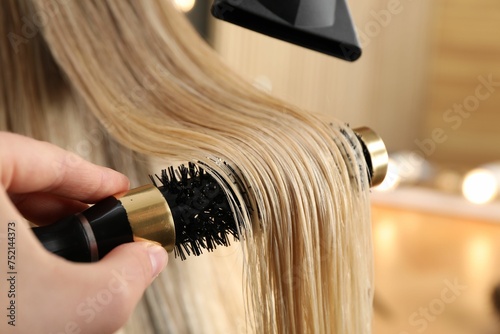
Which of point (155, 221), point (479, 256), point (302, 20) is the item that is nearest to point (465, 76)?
point (479, 256)

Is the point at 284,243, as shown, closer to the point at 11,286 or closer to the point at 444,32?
the point at 11,286

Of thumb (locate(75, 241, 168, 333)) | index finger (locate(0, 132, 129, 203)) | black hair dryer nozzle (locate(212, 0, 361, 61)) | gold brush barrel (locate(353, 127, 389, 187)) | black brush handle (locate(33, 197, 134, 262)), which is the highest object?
black hair dryer nozzle (locate(212, 0, 361, 61))

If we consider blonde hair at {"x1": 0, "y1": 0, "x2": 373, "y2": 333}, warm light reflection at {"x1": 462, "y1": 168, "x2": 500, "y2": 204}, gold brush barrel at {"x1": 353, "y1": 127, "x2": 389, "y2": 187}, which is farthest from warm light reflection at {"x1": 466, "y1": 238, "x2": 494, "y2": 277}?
gold brush barrel at {"x1": 353, "y1": 127, "x2": 389, "y2": 187}

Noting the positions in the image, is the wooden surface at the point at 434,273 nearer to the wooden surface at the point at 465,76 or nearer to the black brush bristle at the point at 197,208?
the black brush bristle at the point at 197,208

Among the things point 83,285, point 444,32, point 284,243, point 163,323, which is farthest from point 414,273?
point 444,32

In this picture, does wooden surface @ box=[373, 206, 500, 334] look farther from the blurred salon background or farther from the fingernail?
the fingernail

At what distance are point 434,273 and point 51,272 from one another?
30.1 inches

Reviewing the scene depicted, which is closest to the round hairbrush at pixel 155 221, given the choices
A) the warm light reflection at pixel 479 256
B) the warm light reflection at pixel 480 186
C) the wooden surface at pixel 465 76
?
the warm light reflection at pixel 479 256

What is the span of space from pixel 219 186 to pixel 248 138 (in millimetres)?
53

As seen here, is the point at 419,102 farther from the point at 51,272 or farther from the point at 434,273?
the point at 51,272

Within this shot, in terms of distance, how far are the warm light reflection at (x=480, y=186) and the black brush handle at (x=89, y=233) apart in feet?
3.27

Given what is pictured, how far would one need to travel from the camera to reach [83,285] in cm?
24

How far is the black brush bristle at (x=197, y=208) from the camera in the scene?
293 mm

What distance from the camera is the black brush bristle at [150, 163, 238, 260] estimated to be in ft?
0.96
